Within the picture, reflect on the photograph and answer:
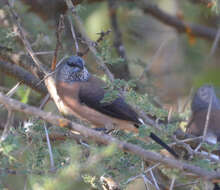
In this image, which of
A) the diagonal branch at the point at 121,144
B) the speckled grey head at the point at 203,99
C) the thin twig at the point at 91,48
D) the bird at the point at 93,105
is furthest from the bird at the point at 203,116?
the diagonal branch at the point at 121,144

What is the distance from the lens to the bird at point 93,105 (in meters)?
4.85

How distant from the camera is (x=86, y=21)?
8.63 m

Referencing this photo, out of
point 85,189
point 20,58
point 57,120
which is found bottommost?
point 85,189

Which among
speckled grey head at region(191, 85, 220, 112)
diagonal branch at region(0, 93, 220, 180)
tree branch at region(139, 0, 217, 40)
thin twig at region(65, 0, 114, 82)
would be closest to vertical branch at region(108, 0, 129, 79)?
tree branch at region(139, 0, 217, 40)

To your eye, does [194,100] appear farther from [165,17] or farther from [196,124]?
[165,17]

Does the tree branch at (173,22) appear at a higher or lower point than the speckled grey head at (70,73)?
higher

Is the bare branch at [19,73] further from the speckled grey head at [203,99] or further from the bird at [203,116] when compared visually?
the speckled grey head at [203,99]

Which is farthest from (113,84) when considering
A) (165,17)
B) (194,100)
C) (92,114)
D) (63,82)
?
(165,17)

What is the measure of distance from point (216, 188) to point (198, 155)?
3.20ft

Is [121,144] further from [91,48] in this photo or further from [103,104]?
[103,104]

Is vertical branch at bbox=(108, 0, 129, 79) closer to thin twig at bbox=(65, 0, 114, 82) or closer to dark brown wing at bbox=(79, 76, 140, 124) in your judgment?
dark brown wing at bbox=(79, 76, 140, 124)

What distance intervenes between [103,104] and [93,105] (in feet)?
0.44

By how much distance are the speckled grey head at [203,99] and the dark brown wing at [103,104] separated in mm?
2499

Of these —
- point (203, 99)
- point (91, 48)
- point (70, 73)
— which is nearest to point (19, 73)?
point (70, 73)
